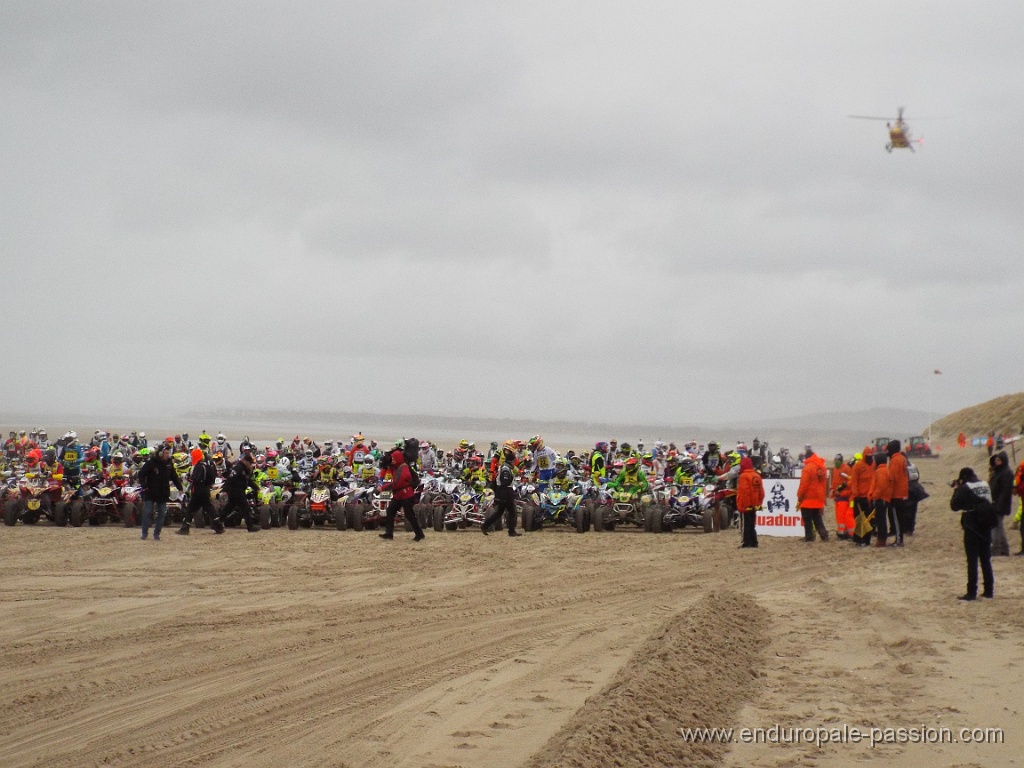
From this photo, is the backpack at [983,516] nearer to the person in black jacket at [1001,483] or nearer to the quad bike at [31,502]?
the person in black jacket at [1001,483]

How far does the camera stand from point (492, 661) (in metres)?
8.05

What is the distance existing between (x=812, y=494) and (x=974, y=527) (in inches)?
254

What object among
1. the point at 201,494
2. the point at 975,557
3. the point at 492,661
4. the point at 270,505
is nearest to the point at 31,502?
the point at 201,494

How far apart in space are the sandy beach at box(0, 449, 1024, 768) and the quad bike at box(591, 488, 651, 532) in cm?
488

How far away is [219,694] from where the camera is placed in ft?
23.1

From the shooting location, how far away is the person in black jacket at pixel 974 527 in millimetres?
10727

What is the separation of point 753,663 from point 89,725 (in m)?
4.89

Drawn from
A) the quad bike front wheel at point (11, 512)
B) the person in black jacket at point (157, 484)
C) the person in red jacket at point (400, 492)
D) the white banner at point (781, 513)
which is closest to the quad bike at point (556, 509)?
the person in red jacket at point (400, 492)

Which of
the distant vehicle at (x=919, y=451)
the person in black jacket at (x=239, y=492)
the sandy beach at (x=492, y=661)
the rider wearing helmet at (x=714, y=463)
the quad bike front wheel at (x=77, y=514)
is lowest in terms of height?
the sandy beach at (x=492, y=661)

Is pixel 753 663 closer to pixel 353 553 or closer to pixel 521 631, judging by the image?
pixel 521 631

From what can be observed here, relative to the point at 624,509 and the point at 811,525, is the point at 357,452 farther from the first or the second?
→ the point at 811,525

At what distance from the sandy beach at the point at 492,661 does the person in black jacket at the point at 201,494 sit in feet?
14.0

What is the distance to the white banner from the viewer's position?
18391mm

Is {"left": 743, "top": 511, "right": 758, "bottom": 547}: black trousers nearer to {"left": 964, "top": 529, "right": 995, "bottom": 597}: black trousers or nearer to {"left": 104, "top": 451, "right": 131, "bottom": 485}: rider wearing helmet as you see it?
{"left": 964, "top": 529, "right": 995, "bottom": 597}: black trousers
